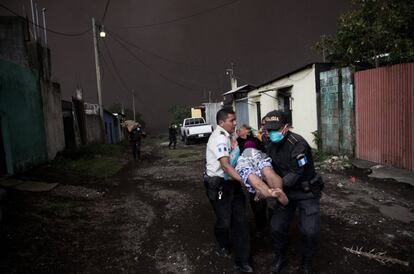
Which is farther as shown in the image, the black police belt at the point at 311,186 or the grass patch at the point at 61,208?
the grass patch at the point at 61,208

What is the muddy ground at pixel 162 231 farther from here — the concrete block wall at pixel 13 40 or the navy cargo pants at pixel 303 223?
the concrete block wall at pixel 13 40

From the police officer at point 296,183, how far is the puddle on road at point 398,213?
2672 mm

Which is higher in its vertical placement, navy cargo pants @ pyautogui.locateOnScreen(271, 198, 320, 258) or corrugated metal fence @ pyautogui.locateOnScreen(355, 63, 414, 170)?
corrugated metal fence @ pyautogui.locateOnScreen(355, 63, 414, 170)

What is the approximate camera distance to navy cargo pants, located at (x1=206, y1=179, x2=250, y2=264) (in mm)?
3527

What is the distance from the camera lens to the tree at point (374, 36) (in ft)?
25.6

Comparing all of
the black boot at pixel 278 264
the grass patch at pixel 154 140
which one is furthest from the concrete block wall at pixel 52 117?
the grass patch at pixel 154 140

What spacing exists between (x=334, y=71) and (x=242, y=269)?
858 centimetres

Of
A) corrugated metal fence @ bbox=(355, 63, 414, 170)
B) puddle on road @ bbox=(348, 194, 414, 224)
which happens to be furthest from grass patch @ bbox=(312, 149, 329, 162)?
puddle on road @ bbox=(348, 194, 414, 224)

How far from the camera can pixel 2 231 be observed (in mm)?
4602

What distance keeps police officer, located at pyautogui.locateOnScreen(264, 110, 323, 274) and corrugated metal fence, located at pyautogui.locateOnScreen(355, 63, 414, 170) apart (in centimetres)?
556

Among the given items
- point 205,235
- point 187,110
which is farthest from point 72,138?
point 187,110

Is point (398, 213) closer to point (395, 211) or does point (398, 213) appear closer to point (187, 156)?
point (395, 211)

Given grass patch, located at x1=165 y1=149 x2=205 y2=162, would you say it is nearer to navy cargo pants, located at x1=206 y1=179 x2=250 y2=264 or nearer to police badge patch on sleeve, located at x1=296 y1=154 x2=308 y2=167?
navy cargo pants, located at x1=206 y1=179 x2=250 y2=264

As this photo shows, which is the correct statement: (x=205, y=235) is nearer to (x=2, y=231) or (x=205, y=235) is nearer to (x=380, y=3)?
(x=2, y=231)
